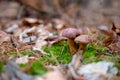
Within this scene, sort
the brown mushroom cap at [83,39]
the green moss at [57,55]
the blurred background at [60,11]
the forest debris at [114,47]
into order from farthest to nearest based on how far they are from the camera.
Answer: the blurred background at [60,11], the forest debris at [114,47], the green moss at [57,55], the brown mushroom cap at [83,39]

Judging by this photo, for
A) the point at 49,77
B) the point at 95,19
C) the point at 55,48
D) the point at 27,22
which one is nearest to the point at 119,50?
the point at 55,48

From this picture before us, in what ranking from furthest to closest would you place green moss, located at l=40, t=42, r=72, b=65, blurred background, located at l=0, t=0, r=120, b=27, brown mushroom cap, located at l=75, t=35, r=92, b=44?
blurred background, located at l=0, t=0, r=120, b=27
green moss, located at l=40, t=42, r=72, b=65
brown mushroom cap, located at l=75, t=35, r=92, b=44

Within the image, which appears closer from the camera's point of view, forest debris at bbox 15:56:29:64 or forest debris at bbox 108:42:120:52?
forest debris at bbox 15:56:29:64

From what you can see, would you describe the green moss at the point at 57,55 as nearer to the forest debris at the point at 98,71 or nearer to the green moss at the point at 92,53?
the green moss at the point at 92,53

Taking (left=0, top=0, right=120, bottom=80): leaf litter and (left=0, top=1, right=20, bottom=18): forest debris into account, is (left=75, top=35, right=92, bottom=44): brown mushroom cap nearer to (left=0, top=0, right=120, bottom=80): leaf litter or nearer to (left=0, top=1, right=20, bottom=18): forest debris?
(left=0, top=0, right=120, bottom=80): leaf litter

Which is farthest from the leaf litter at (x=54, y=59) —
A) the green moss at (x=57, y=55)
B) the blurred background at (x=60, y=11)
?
the blurred background at (x=60, y=11)

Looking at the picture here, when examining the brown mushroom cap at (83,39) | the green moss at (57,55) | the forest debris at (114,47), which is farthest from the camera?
the forest debris at (114,47)

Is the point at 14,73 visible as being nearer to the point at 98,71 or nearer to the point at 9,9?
the point at 98,71

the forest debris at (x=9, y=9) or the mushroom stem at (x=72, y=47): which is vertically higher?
the mushroom stem at (x=72, y=47)

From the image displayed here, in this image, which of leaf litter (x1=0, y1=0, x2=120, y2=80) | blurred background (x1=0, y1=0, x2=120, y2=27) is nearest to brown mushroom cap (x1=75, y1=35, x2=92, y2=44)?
A: leaf litter (x1=0, y1=0, x2=120, y2=80)
